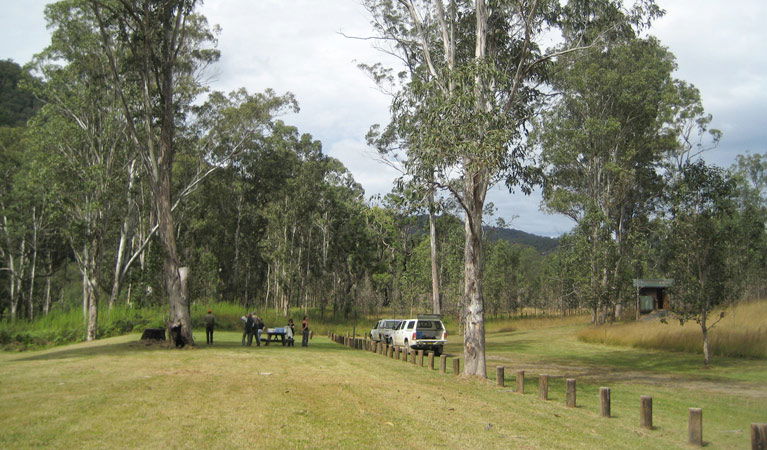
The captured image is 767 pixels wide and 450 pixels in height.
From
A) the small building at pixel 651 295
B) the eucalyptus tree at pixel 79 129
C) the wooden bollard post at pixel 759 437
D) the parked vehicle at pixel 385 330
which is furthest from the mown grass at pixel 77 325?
the small building at pixel 651 295

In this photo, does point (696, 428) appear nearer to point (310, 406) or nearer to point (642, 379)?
point (310, 406)

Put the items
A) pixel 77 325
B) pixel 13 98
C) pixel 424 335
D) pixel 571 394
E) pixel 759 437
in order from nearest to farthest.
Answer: pixel 759 437
pixel 571 394
pixel 424 335
pixel 77 325
pixel 13 98

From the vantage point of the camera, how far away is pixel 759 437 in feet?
28.3

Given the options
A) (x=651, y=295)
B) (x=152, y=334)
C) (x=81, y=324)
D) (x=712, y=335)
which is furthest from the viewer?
(x=651, y=295)

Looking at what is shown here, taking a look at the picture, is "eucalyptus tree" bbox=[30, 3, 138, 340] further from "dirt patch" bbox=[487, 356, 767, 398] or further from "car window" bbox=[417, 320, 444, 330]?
"dirt patch" bbox=[487, 356, 767, 398]

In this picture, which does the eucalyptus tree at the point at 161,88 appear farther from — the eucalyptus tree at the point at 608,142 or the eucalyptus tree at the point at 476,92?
the eucalyptus tree at the point at 608,142

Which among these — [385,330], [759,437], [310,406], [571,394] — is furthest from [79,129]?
[759,437]

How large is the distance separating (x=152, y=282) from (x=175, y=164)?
28.0 feet

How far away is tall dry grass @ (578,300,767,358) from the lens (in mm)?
26442

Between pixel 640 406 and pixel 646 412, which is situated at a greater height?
pixel 646 412

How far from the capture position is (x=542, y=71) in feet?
66.6

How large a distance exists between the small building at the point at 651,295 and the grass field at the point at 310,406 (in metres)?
26.8

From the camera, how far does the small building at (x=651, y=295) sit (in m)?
44.9

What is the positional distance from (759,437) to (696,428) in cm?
128
